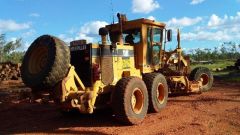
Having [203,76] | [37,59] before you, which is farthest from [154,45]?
[37,59]

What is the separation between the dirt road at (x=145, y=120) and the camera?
899cm

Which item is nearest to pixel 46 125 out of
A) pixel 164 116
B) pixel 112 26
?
pixel 164 116

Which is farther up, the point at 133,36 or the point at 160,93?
the point at 133,36

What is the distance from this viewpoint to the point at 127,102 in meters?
9.45

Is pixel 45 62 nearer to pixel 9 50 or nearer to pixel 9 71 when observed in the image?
pixel 9 71

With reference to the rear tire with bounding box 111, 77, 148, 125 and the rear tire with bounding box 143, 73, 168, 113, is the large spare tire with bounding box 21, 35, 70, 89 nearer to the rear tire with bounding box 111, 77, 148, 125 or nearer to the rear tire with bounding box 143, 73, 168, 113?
the rear tire with bounding box 111, 77, 148, 125

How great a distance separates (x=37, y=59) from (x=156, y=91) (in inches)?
146

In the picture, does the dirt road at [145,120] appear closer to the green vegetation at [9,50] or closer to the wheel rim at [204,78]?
the wheel rim at [204,78]

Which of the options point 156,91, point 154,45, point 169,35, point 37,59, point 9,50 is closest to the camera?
point 37,59

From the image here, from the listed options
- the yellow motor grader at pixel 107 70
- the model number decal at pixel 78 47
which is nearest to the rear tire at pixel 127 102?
the yellow motor grader at pixel 107 70

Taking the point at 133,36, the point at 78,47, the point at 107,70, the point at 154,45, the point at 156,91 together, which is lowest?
the point at 156,91

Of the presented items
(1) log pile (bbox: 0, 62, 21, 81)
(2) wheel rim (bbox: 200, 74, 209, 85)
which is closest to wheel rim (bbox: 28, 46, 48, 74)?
(2) wheel rim (bbox: 200, 74, 209, 85)

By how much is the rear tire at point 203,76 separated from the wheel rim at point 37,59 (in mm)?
7977

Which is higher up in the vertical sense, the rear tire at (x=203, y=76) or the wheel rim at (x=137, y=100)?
the rear tire at (x=203, y=76)
